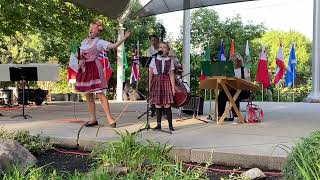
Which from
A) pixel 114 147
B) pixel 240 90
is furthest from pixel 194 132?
pixel 114 147

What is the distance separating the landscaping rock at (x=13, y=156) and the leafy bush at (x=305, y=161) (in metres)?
2.58

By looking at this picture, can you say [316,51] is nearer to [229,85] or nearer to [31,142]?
[229,85]

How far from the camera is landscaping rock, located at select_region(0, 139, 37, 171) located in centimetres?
468

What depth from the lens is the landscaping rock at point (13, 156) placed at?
15.4 feet

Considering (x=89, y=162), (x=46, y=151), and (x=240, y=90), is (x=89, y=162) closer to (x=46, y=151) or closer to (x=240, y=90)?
(x=46, y=151)

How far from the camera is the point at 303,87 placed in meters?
32.9

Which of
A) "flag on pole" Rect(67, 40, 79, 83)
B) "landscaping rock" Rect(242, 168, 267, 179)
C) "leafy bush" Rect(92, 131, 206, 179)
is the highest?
"flag on pole" Rect(67, 40, 79, 83)

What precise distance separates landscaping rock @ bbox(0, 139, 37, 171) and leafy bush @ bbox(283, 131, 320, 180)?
8.46 feet

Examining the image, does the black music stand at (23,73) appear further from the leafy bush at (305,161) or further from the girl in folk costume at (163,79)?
the leafy bush at (305,161)

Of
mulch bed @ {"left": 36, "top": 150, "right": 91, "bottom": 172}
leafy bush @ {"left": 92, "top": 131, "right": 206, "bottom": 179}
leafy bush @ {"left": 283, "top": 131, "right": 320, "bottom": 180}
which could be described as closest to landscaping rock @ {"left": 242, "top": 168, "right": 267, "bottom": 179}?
leafy bush @ {"left": 92, "top": 131, "right": 206, "bottom": 179}

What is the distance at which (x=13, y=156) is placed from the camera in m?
4.89

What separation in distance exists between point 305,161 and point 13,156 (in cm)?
289

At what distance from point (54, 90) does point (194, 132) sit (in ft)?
62.6

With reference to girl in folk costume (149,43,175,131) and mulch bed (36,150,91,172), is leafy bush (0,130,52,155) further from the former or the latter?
girl in folk costume (149,43,175,131)
